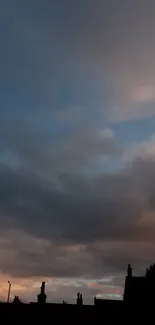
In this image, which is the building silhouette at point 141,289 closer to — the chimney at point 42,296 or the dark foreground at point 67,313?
the dark foreground at point 67,313

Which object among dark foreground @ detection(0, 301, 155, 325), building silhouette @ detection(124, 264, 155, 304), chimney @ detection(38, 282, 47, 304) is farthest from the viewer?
chimney @ detection(38, 282, 47, 304)

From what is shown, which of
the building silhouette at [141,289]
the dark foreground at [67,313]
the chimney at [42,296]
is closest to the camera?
the building silhouette at [141,289]

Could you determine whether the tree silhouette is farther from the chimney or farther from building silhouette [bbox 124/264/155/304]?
the chimney

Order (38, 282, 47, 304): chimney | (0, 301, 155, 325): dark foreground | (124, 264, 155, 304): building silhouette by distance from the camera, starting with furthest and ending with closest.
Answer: (38, 282, 47, 304): chimney, (0, 301, 155, 325): dark foreground, (124, 264, 155, 304): building silhouette

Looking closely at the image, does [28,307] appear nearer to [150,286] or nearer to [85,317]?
[85,317]

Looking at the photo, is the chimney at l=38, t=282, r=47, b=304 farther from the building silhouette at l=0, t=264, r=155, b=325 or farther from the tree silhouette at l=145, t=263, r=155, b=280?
the tree silhouette at l=145, t=263, r=155, b=280

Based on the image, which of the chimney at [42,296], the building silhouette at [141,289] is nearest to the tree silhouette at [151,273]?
the building silhouette at [141,289]

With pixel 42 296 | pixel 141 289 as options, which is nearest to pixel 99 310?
pixel 141 289

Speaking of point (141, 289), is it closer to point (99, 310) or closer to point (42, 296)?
point (99, 310)

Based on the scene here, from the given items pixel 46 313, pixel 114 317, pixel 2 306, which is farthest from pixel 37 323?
pixel 114 317

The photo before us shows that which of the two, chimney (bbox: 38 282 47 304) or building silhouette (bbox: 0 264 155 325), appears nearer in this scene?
building silhouette (bbox: 0 264 155 325)

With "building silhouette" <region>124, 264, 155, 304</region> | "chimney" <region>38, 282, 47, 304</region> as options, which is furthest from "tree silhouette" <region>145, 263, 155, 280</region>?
"chimney" <region>38, 282, 47, 304</region>

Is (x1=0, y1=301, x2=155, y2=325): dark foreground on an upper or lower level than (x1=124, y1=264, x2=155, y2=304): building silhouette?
lower

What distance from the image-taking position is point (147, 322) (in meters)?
48.1
